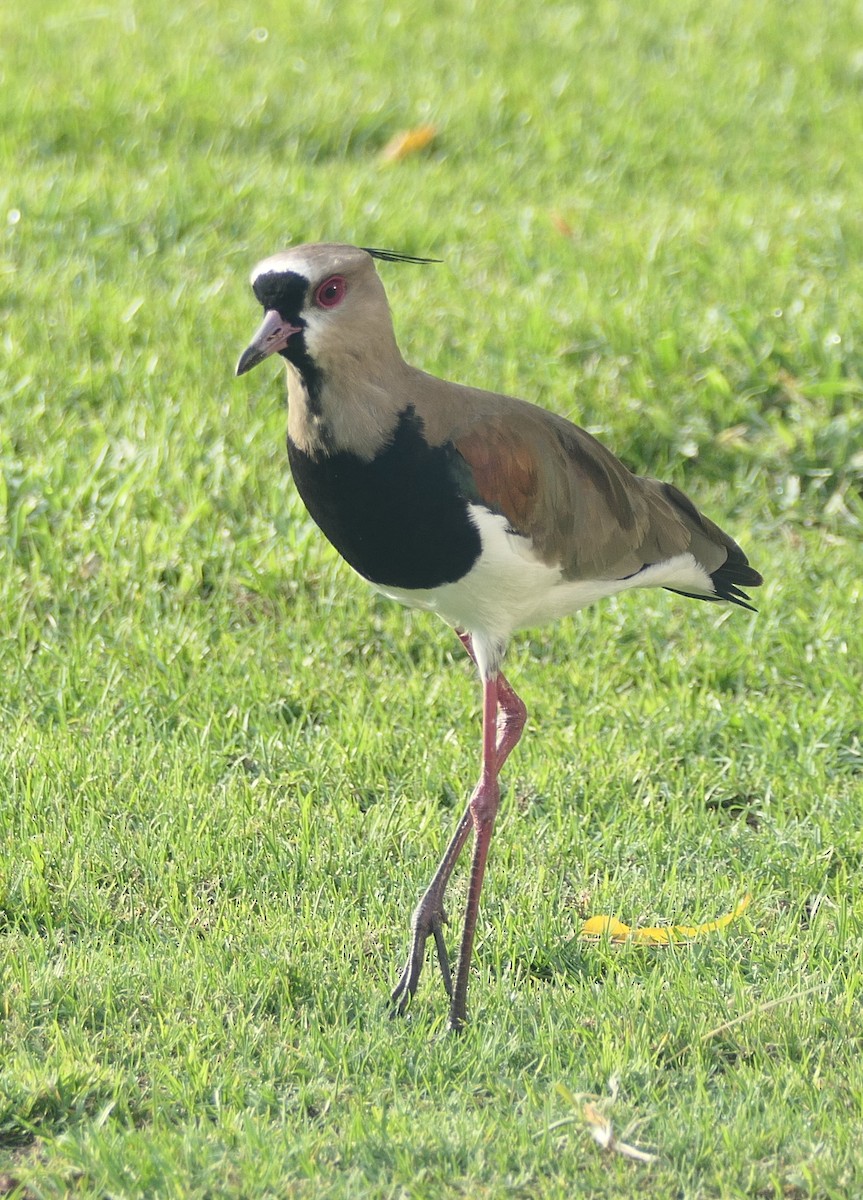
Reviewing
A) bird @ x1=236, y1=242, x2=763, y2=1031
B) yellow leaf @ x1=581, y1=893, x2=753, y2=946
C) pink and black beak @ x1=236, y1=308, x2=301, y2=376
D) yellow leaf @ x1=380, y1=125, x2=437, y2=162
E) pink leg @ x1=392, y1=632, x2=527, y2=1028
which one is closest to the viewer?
pink and black beak @ x1=236, y1=308, x2=301, y2=376

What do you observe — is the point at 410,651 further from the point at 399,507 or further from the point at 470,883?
the point at 399,507

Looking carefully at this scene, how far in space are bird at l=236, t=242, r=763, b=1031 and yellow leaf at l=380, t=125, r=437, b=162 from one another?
4.07 metres

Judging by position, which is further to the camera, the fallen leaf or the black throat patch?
the black throat patch

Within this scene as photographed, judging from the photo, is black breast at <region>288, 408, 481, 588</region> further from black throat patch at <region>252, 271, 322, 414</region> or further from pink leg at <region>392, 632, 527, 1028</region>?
pink leg at <region>392, 632, 527, 1028</region>

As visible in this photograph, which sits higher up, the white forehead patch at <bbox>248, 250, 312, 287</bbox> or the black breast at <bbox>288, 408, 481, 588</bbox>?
the white forehead patch at <bbox>248, 250, 312, 287</bbox>

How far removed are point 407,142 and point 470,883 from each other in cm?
495

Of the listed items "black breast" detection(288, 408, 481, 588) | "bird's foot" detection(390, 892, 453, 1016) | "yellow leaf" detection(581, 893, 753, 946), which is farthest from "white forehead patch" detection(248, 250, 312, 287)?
"yellow leaf" detection(581, 893, 753, 946)

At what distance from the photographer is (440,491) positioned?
11.1 ft

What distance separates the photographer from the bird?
3.23m

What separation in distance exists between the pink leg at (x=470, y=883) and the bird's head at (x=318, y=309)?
889 mm

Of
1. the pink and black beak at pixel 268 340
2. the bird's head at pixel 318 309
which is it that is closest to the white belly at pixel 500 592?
the bird's head at pixel 318 309

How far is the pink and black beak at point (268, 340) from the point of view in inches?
122

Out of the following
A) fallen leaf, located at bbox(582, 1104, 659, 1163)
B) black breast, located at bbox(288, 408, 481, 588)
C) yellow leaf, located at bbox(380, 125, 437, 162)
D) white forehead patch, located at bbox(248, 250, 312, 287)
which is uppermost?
yellow leaf, located at bbox(380, 125, 437, 162)

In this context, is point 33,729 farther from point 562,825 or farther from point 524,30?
point 524,30
